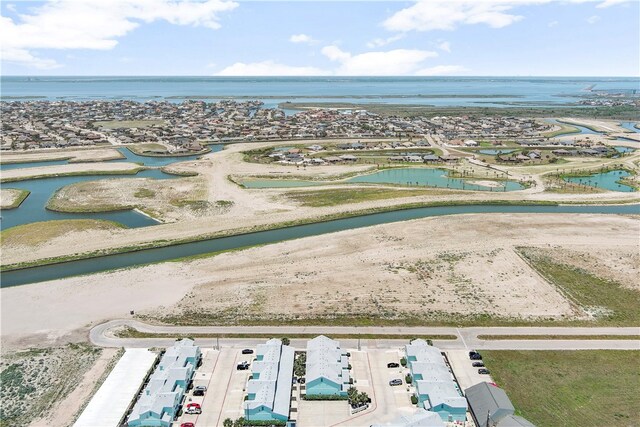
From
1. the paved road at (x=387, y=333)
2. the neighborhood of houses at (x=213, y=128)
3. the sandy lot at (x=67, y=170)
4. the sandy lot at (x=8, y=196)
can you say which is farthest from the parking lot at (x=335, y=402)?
the neighborhood of houses at (x=213, y=128)

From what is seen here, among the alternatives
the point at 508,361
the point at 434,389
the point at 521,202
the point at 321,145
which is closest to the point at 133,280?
the point at 434,389

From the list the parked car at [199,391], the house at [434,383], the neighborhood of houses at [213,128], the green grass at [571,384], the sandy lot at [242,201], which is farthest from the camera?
the neighborhood of houses at [213,128]

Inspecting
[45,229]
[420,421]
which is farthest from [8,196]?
[420,421]

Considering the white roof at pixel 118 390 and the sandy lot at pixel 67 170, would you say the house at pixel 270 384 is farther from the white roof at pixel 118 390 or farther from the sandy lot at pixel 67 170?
the sandy lot at pixel 67 170

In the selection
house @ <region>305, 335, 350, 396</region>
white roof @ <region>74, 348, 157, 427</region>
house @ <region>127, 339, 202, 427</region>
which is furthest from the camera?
house @ <region>305, 335, 350, 396</region>

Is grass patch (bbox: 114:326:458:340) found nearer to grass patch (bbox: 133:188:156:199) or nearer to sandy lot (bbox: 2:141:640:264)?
sandy lot (bbox: 2:141:640:264)

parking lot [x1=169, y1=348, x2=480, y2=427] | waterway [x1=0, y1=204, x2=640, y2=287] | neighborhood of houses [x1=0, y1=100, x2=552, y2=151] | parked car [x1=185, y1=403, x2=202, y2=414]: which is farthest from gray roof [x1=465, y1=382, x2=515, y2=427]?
neighborhood of houses [x1=0, y1=100, x2=552, y2=151]
